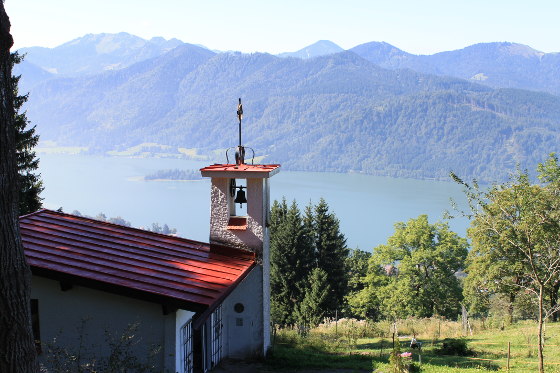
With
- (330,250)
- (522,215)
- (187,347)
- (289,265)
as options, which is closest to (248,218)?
(187,347)

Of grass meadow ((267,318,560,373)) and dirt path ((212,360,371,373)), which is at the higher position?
dirt path ((212,360,371,373))

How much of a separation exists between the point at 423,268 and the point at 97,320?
22699mm

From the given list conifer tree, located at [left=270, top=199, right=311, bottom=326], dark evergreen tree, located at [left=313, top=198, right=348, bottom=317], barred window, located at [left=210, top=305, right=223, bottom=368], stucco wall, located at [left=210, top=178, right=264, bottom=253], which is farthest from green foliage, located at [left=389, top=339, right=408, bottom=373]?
dark evergreen tree, located at [left=313, top=198, right=348, bottom=317]

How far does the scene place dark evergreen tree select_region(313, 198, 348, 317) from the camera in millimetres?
32625

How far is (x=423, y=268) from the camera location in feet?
90.4

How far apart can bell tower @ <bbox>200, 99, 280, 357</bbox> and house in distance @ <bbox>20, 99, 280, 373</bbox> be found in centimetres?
2

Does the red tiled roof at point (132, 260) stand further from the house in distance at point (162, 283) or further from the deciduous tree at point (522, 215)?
the deciduous tree at point (522, 215)

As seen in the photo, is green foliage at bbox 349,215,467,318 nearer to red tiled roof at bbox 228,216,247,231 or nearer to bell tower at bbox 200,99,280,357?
bell tower at bbox 200,99,280,357

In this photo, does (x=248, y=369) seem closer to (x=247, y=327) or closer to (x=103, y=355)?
(x=247, y=327)

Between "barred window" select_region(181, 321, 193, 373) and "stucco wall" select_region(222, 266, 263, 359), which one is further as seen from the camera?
"stucco wall" select_region(222, 266, 263, 359)

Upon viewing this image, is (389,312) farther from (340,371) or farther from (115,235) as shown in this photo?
(115,235)

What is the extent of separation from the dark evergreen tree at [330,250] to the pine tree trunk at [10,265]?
28556 millimetres

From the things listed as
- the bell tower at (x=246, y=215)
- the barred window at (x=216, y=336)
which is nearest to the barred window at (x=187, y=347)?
the barred window at (x=216, y=336)

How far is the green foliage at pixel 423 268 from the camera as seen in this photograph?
26.7 m
